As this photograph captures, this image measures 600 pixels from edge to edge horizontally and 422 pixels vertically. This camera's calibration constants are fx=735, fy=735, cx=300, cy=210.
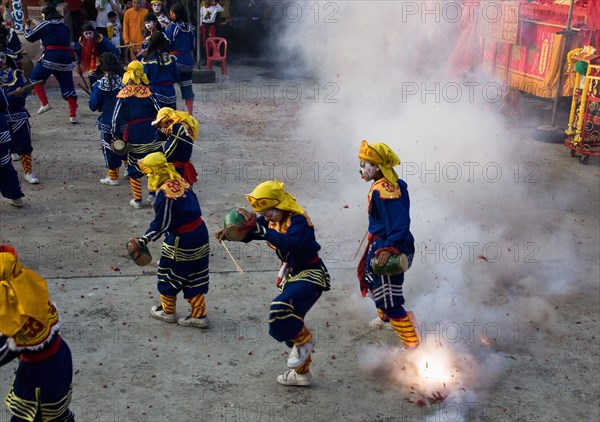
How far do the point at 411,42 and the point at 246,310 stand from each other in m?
8.92

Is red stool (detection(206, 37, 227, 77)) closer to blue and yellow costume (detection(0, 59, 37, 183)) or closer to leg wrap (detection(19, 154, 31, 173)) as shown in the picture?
blue and yellow costume (detection(0, 59, 37, 183))

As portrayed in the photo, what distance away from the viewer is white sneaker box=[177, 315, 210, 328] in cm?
626

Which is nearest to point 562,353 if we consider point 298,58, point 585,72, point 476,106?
point 585,72

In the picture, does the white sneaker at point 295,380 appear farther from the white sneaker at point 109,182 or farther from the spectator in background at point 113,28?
the spectator in background at point 113,28

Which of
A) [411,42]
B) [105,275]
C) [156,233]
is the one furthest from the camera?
[411,42]

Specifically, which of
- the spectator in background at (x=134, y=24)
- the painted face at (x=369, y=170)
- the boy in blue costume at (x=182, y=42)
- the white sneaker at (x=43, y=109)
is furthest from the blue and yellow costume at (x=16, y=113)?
the spectator in background at (x=134, y=24)

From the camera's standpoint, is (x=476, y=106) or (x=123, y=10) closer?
(x=476, y=106)

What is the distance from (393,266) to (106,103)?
5.26 meters

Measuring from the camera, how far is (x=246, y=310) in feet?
21.6

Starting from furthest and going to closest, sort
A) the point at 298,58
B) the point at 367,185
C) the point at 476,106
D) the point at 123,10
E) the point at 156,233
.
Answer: the point at 298,58 → the point at 123,10 → the point at 476,106 → the point at 367,185 → the point at 156,233

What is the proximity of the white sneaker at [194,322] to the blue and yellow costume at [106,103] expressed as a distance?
3600mm

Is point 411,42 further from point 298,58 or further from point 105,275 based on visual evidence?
point 105,275

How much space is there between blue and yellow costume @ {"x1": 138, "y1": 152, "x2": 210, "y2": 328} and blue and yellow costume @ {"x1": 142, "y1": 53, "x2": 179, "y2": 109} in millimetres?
4558

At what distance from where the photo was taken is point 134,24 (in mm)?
14609
